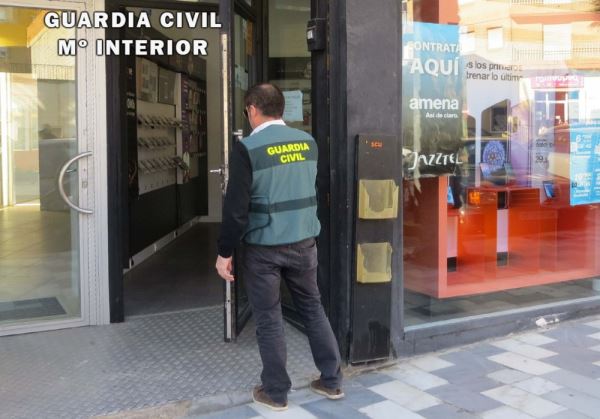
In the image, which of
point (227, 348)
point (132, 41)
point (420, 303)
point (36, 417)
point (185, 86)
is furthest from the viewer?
point (185, 86)

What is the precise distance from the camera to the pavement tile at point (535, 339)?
4.65 m

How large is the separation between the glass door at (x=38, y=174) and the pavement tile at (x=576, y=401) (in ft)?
10.5

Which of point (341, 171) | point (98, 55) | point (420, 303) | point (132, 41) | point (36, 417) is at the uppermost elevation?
point (132, 41)

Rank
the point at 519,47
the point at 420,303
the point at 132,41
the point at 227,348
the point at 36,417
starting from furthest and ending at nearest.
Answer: the point at 132,41 < the point at 519,47 < the point at 420,303 < the point at 227,348 < the point at 36,417

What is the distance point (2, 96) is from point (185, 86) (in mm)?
4424

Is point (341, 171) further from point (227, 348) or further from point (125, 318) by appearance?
point (125, 318)

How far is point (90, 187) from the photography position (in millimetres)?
4555

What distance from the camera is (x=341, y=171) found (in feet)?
13.1

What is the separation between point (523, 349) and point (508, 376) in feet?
1.89

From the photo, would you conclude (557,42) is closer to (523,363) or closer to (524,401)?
(523,363)

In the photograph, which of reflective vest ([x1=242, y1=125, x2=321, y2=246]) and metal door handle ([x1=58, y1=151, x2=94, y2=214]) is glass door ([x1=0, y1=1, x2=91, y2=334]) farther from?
reflective vest ([x1=242, y1=125, x2=321, y2=246])

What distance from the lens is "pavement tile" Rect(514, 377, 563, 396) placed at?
3.76m

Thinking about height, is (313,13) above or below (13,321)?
above

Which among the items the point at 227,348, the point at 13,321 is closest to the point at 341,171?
the point at 227,348
